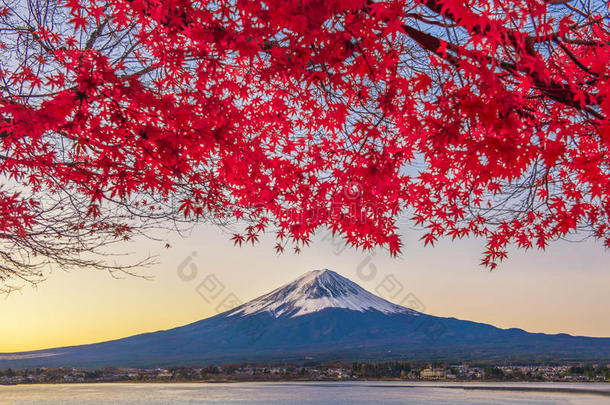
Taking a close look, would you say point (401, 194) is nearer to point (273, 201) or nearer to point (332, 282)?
point (273, 201)

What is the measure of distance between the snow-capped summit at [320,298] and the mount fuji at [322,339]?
163 millimetres

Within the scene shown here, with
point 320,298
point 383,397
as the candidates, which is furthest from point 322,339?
point 383,397

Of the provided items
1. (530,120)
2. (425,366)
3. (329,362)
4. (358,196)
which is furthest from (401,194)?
(425,366)

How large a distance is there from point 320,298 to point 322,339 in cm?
813

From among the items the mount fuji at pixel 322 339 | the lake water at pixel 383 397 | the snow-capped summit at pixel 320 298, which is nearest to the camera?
the lake water at pixel 383 397

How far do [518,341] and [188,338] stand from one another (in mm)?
50863

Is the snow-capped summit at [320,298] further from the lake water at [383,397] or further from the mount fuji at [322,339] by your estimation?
the lake water at [383,397]

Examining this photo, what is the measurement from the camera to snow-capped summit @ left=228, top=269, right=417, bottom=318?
67188mm

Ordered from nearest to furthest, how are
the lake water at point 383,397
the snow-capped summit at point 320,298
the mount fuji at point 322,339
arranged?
the lake water at point 383,397, the mount fuji at point 322,339, the snow-capped summit at point 320,298

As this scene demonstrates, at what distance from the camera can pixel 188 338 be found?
69.4m

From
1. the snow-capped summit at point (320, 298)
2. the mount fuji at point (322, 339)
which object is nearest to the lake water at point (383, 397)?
the mount fuji at point (322, 339)

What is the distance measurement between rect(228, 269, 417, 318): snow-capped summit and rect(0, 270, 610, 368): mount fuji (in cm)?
16

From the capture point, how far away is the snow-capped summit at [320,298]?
67.2 m

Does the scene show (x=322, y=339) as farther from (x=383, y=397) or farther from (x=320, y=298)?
(x=383, y=397)
